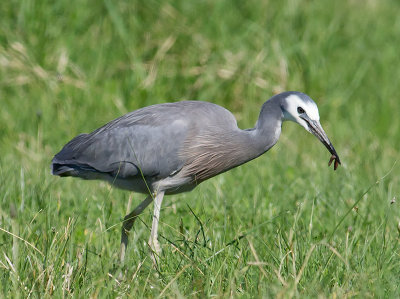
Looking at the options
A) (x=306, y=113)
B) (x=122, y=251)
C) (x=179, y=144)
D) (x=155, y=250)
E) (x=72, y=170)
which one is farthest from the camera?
(x=72, y=170)

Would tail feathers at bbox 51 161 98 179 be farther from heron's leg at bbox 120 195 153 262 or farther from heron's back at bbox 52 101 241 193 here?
heron's leg at bbox 120 195 153 262

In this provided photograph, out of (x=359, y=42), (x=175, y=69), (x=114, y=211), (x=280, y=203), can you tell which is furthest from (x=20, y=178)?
(x=359, y=42)

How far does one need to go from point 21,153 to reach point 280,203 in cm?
235

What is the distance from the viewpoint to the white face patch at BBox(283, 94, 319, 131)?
13.8 feet

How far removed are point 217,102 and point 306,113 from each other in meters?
3.19

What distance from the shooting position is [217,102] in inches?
291

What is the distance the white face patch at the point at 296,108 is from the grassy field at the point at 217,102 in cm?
53

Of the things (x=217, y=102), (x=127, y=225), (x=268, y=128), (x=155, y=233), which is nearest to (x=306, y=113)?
(x=268, y=128)

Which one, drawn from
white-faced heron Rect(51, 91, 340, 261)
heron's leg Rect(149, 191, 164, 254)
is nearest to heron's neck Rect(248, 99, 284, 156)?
white-faced heron Rect(51, 91, 340, 261)

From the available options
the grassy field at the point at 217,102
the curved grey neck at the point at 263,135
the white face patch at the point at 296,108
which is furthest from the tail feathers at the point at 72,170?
the white face patch at the point at 296,108

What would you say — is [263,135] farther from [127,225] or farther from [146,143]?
[127,225]

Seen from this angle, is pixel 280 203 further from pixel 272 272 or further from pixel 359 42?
pixel 359 42

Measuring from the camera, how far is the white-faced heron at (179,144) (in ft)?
14.2

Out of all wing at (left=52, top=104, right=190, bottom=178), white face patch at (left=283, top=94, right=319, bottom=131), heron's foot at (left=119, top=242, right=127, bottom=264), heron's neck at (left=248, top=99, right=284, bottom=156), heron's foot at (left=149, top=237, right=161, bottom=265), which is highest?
white face patch at (left=283, top=94, right=319, bottom=131)
